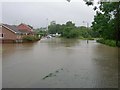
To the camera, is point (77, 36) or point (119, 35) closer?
point (119, 35)

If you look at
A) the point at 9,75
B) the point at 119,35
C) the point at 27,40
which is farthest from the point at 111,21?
the point at 9,75

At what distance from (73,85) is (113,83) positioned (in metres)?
1.88

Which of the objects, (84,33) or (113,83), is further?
(84,33)

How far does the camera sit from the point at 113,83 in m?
11.4

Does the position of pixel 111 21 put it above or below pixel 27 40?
above

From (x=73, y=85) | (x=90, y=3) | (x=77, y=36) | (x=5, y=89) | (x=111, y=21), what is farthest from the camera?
(x=77, y=36)

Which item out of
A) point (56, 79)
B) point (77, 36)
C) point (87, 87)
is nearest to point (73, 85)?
point (87, 87)

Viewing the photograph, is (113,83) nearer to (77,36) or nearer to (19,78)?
(19,78)

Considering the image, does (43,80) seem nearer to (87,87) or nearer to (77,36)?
(87,87)

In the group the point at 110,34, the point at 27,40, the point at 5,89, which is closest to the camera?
the point at 5,89

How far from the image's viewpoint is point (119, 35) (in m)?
52.8

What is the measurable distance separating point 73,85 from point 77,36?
381 ft

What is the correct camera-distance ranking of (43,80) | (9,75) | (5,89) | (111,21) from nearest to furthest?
(5,89)
(43,80)
(9,75)
(111,21)

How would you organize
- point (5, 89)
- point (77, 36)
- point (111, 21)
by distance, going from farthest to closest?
point (77, 36), point (111, 21), point (5, 89)
